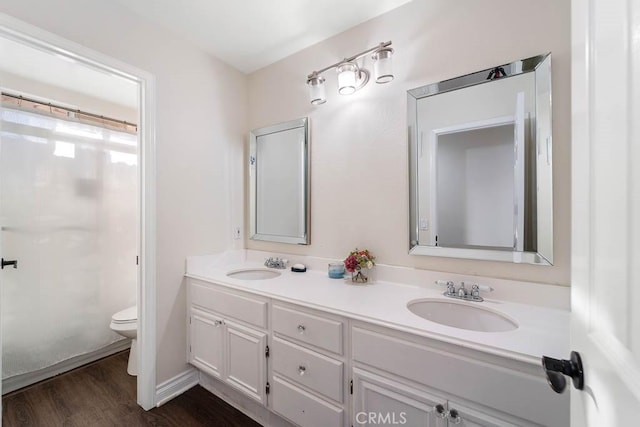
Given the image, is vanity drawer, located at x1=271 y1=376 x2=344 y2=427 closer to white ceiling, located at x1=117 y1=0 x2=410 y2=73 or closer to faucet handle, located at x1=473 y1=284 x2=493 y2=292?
faucet handle, located at x1=473 y1=284 x2=493 y2=292

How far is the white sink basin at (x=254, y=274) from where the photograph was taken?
1.97m

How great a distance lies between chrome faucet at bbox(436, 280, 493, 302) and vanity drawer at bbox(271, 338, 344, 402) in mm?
649

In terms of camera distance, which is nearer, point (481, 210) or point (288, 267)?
point (481, 210)

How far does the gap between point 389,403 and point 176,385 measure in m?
1.53

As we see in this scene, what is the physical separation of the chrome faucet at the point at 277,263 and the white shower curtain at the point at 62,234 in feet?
3.97

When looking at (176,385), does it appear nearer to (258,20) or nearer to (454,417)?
(454,417)

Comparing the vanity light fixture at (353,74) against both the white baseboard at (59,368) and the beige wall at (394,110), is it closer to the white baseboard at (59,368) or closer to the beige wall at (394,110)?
the beige wall at (394,110)

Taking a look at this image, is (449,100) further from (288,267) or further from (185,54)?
(185,54)

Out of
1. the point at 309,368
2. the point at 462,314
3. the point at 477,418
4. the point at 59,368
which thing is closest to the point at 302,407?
the point at 309,368

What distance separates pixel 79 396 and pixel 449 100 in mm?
2986

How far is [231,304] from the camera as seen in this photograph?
1594mm

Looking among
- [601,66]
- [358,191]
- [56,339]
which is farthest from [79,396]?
[601,66]

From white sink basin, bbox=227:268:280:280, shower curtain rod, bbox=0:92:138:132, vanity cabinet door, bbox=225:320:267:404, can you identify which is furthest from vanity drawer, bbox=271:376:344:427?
shower curtain rod, bbox=0:92:138:132

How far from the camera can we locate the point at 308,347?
1.27 meters
